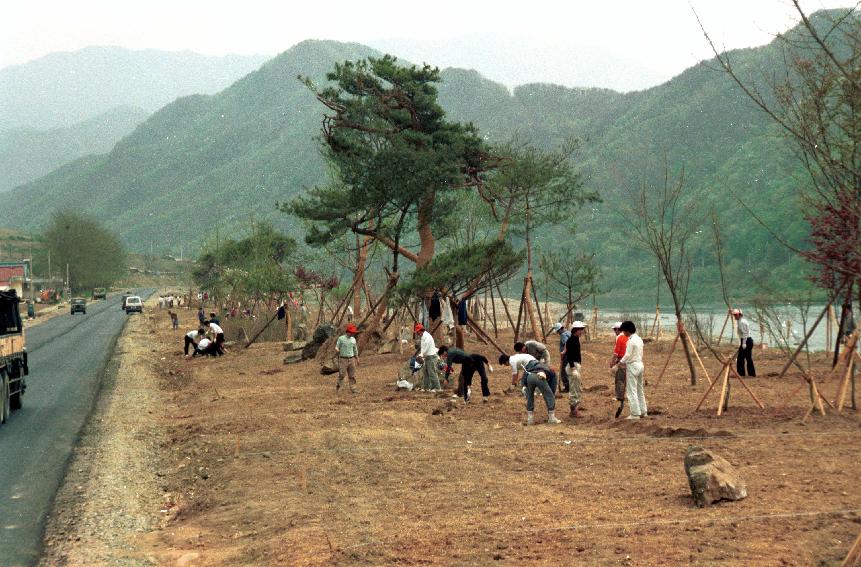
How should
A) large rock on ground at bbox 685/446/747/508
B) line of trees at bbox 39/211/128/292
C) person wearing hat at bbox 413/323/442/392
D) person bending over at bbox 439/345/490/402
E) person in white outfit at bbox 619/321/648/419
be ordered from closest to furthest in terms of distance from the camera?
large rock on ground at bbox 685/446/747/508, person in white outfit at bbox 619/321/648/419, person bending over at bbox 439/345/490/402, person wearing hat at bbox 413/323/442/392, line of trees at bbox 39/211/128/292

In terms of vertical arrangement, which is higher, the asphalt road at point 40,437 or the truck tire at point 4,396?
the truck tire at point 4,396

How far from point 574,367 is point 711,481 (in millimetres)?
8771

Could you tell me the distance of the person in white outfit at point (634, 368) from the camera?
17844 mm

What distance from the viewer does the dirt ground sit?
391 inches

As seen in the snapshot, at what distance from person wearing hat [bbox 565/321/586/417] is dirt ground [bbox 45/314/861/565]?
32.4 inches

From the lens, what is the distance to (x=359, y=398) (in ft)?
80.7

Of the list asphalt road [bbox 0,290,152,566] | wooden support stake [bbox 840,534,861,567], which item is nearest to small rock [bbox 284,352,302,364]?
asphalt road [bbox 0,290,152,566]

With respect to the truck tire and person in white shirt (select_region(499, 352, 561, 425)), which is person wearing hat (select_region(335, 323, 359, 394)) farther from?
the truck tire

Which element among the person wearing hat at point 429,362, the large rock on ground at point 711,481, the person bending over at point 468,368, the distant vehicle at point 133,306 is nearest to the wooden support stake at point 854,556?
the large rock on ground at point 711,481

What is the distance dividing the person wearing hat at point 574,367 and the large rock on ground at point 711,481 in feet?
25.4

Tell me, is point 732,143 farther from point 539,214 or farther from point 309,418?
point 309,418

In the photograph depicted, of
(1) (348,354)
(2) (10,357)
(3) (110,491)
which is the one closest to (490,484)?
(3) (110,491)

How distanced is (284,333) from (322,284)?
4.32 meters

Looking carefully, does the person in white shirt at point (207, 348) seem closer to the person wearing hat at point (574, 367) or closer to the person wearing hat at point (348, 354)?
the person wearing hat at point (348, 354)
